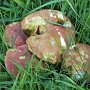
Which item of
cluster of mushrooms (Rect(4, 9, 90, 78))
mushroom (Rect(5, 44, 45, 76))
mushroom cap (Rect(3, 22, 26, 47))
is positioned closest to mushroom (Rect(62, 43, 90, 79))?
cluster of mushrooms (Rect(4, 9, 90, 78))

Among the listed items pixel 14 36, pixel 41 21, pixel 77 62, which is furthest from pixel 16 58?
pixel 77 62

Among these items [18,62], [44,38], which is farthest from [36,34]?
[18,62]

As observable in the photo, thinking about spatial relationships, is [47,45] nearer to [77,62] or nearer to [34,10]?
[77,62]

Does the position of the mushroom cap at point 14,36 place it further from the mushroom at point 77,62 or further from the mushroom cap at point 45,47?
the mushroom at point 77,62

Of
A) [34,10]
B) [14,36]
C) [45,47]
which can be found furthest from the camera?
[34,10]

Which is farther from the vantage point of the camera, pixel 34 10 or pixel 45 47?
pixel 34 10

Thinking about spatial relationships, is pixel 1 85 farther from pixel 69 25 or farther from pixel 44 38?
pixel 69 25

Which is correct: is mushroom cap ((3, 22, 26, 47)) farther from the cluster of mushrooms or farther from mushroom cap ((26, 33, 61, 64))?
mushroom cap ((26, 33, 61, 64))
